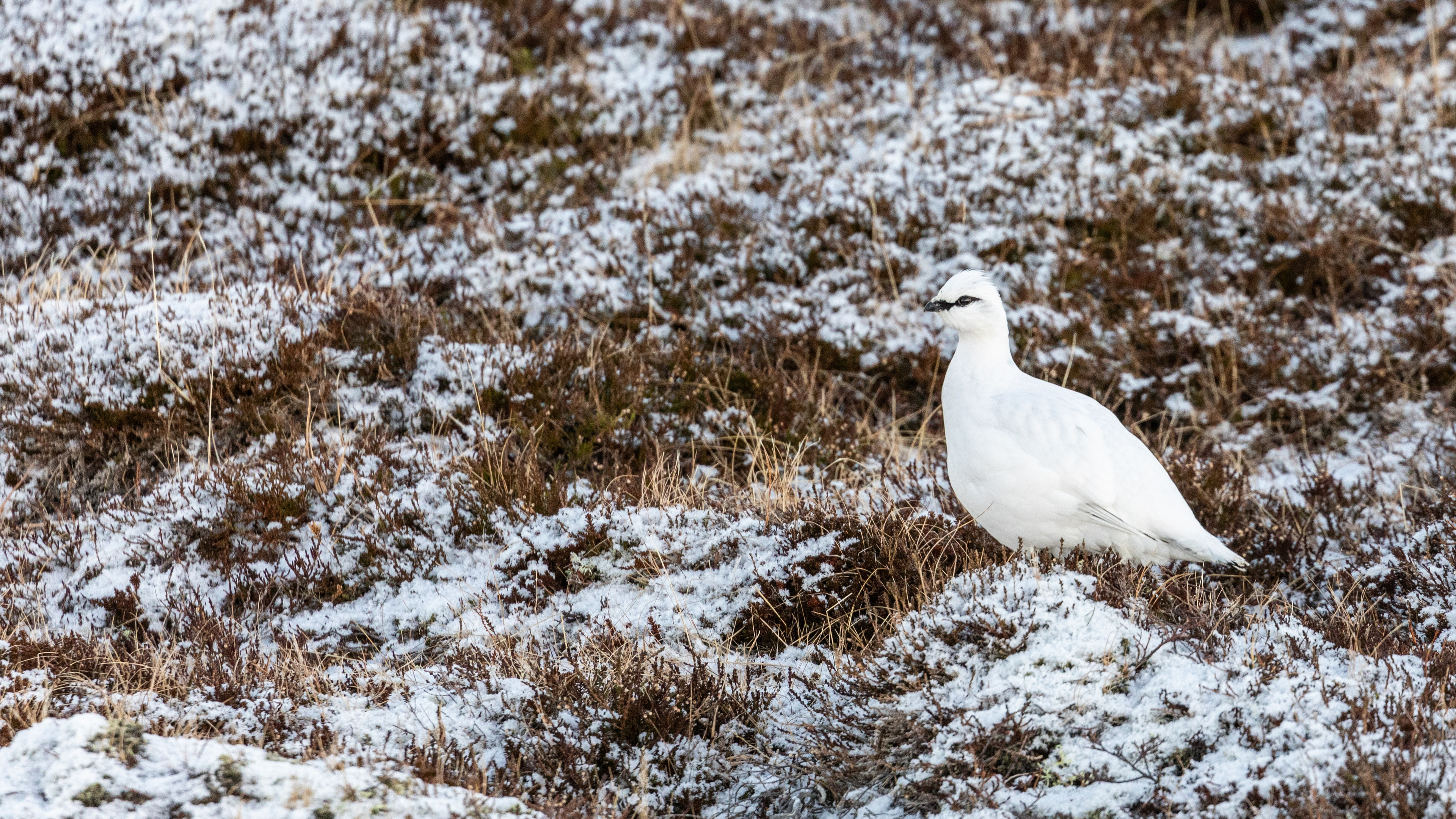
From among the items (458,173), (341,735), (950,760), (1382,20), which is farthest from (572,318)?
(1382,20)

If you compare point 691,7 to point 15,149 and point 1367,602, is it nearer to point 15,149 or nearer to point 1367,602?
point 15,149

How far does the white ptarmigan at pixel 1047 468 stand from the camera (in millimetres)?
3420

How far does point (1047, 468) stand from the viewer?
11.2 feet

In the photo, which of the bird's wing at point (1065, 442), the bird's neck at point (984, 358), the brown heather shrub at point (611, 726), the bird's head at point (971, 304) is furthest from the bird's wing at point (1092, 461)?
the brown heather shrub at point (611, 726)

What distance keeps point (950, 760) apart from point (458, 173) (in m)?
4.96

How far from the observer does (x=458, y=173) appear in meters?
6.55

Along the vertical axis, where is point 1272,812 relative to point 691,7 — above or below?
below

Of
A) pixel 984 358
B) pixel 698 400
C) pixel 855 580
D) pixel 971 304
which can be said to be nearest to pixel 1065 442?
pixel 984 358

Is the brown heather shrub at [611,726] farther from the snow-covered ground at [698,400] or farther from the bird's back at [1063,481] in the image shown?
the bird's back at [1063,481]

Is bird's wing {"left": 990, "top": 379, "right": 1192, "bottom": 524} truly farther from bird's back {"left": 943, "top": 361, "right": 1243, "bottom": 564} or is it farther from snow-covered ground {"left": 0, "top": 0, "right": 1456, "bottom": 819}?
snow-covered ground {"left": 0, "top": 0, "right": 1456, "bottom": 819}

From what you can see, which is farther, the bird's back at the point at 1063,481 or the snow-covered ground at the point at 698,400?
the bird's back at the point at 1063,481

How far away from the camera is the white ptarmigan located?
11.2 feet

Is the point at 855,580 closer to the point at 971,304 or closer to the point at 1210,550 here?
the point at 971,304

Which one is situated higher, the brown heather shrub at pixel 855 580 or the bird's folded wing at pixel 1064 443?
the bird's folded wing at pixel 1064 443
